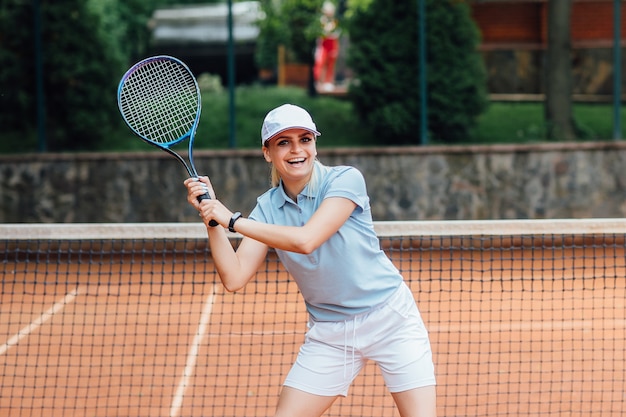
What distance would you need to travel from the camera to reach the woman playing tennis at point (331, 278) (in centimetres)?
308

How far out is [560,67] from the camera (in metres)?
12.4

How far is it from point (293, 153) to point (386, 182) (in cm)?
825

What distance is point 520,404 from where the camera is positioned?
526cm

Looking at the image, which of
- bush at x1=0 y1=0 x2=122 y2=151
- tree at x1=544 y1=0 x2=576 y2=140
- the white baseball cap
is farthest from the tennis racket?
tree at x1=544 y1=0 x2=576 y2=140

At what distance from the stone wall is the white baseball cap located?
8.03 meters

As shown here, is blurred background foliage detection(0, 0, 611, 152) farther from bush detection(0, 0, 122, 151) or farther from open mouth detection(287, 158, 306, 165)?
open mouth detection(287, 158, 306, 165)

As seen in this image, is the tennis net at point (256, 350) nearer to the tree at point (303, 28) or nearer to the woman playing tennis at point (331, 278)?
the woman playing tennis at point (331, 278)

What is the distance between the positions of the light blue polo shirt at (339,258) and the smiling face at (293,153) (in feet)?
0.24

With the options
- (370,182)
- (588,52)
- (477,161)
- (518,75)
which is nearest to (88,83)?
(370,182)

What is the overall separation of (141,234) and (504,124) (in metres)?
8.48

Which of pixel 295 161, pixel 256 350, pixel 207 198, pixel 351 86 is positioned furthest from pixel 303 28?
pixel 207 198

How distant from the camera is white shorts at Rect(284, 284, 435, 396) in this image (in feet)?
10.4

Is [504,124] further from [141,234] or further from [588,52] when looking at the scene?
[141,234]

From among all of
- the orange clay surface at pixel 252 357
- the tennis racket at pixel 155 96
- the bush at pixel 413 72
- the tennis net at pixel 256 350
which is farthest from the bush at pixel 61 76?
the tennis racket at pixel 155 96
